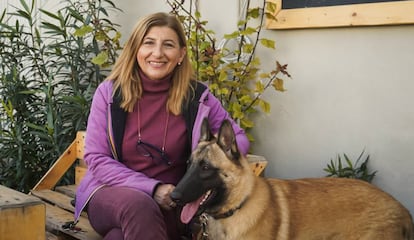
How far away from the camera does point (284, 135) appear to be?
4.16m

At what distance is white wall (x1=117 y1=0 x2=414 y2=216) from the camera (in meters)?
3.55

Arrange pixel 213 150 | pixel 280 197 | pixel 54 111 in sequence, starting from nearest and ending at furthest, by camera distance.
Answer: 1. pixel 213 150
2. pixel 280 197
3. pixel 54 111

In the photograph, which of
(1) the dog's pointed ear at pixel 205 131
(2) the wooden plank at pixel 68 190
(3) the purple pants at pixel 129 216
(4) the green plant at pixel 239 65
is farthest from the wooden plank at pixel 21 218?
(4) the green plant at pixel 239 65

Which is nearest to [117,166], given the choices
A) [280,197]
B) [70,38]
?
[280,197]

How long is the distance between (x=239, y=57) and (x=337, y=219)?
6.05ft

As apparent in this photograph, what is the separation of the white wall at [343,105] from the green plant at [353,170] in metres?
0.05

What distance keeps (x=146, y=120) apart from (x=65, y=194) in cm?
158

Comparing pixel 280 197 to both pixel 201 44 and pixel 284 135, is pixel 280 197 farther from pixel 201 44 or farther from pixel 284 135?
pixel 201 44

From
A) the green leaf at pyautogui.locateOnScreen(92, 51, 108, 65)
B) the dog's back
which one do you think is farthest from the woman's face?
the green leaf at pyautogui.locateOnScreen(92, 51, 108, 65)

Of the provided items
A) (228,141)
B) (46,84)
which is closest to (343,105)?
(228,141)

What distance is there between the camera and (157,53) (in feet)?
9.31

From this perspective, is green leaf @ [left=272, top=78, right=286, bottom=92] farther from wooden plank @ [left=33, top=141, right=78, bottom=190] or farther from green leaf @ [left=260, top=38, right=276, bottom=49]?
wooden plank @ [left=33, top=141, right=78, bottom=190]

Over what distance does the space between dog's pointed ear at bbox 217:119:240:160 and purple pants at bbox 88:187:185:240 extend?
1.35 ft

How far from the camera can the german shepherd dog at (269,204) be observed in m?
2.53
